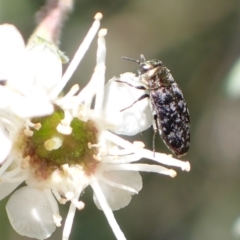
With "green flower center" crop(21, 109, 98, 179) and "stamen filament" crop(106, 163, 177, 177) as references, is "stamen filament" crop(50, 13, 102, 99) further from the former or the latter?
"stamen filament" crop(106, 163, 177, 177)

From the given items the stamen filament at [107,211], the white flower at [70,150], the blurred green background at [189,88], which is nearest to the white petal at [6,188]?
the white flower at [70,150]

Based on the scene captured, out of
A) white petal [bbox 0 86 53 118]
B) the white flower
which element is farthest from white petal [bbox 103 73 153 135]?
white petal [bbox 0 86 53 118]

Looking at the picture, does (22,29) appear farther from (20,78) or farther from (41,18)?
(20,78)

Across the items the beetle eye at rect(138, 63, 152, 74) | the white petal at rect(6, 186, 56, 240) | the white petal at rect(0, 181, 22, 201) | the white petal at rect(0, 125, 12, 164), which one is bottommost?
the white petal at rect(6, 186, 56, 240)

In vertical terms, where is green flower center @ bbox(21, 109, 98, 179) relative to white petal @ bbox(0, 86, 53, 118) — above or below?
below

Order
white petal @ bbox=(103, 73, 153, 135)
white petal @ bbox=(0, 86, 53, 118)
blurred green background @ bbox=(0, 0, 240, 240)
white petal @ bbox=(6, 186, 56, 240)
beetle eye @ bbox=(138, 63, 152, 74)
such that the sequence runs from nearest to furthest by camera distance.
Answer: white petal @ bbox=(0, 86, 53, 118), white petal @ bbox=(6, 186, 56, 240), white petal @ bbox=(103, 73, 153, 135), beetle eye @ bbox=(138, 63, 152, 74), blurred green background @ bbox=(0, 0, 240, 240)

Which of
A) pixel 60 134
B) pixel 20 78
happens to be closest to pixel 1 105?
pixel 20 78
